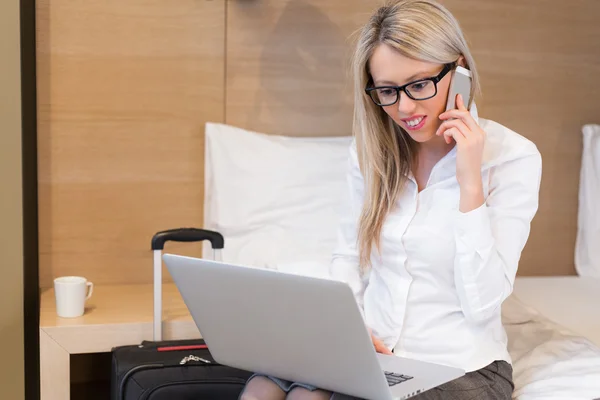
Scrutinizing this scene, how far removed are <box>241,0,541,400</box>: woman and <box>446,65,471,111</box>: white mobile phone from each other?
1 cm

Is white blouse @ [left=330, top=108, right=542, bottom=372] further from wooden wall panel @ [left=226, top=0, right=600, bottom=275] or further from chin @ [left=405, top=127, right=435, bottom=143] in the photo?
wooden wall panel @ [left=226, top=0, right=600, bottom=275]

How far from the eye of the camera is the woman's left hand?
148cm

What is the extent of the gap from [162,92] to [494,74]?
3.28ft

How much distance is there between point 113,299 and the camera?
2.22 m

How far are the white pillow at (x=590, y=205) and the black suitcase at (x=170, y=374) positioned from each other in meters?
1.28

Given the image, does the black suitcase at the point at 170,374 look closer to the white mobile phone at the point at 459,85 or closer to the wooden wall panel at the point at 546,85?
the white mobile phone at the point at 459,85

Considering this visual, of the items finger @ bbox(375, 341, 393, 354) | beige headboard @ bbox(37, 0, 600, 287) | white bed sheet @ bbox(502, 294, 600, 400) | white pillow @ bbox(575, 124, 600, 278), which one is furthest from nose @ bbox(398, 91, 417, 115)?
white pillow @ bbox(575, 124, 600, 278)

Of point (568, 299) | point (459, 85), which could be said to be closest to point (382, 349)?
point (459, 85)

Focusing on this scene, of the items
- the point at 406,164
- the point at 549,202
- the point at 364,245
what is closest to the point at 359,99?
the point at 406,164

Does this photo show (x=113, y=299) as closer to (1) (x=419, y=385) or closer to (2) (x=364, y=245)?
(2) (x=364, y=245)

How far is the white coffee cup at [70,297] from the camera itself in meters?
2.02

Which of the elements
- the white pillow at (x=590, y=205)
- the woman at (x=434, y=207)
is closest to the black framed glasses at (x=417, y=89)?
the woman at (x=434, y=207)

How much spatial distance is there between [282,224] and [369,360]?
3.63 ft

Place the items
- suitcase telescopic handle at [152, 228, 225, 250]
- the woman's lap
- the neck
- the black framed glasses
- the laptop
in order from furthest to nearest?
suitcase telescopic handle at [152, 228, 225, 250] → the neck → the black framed glasses → the woman's lap → the laptop
